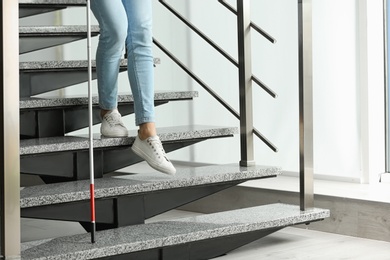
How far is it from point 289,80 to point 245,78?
75 cm

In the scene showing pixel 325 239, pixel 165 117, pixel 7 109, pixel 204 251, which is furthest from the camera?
pixel 165 117

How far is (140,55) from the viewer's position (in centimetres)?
308

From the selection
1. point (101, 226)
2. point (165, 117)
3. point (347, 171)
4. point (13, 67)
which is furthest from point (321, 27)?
point (13, 67)

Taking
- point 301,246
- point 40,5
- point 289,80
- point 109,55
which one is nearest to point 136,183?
point 109,55

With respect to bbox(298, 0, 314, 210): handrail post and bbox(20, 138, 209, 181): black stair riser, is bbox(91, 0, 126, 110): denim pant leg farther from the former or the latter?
bbox(298, 0, 314, 210): handrail post

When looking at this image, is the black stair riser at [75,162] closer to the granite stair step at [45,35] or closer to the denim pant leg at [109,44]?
the denim pant leg at [109,44]

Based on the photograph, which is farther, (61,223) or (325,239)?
(61,223)

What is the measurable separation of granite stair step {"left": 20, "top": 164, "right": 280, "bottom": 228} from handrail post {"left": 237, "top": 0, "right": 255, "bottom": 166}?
13 centimetres

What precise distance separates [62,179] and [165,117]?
1825 mm

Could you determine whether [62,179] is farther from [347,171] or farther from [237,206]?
[347,171]

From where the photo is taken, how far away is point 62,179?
3.21 metres

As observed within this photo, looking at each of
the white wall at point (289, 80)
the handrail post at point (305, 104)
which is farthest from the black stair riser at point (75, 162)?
the white wall at point (289, 80)

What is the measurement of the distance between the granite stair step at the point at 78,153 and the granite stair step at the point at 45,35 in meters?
0.58

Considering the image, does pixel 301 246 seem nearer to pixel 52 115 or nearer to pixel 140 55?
pixel 140 55
